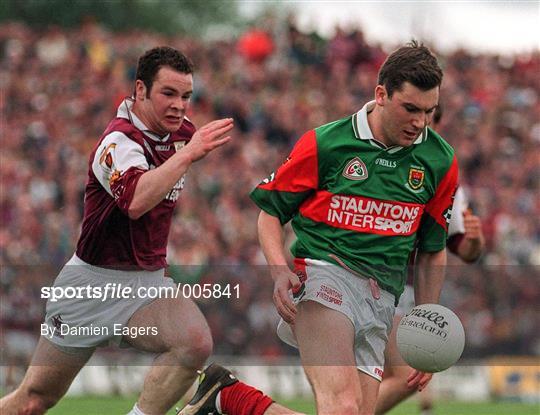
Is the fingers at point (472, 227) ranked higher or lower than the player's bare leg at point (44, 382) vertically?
higher

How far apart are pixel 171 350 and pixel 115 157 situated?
3.93 ft

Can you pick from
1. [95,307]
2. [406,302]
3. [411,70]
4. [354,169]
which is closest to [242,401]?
[95,307]

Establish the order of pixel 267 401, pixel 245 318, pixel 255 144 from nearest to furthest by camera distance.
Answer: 1. pixel 267 401
2. pixel 245 318
3. pixel 255 144

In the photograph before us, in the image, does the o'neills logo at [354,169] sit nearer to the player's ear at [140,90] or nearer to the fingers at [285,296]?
the fingers at [285,296]

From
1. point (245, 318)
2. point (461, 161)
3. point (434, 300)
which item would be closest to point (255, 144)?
point (461, 161)

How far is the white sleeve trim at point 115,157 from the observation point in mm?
7523

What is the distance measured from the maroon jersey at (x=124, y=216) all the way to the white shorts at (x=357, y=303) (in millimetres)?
1111

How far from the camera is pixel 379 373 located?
733 cm

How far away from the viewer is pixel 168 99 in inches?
308

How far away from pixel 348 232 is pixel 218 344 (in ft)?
30.6

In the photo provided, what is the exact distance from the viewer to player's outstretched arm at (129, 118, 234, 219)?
7.16 metres

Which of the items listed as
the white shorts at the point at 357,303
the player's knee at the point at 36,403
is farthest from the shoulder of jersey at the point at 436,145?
the player's knee at the point at 36,403

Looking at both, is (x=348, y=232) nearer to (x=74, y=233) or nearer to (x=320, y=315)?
(x=320, y=315)

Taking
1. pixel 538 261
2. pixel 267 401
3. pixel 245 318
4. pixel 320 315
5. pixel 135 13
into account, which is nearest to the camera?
pixel 320 315
